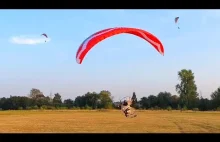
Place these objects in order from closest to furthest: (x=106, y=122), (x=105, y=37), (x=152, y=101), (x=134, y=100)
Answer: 1. (x=105, y=37)
2. (x=106, y=122)
3. (x=134, y=100)
4. (x=152, y=101)

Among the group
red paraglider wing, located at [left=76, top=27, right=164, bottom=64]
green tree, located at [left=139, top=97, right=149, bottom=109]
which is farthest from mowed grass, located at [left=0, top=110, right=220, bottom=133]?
red paraglider wing, located at [left=76, top=27, right=164, bottom=64]

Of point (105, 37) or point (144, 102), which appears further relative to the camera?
point (144, 102)

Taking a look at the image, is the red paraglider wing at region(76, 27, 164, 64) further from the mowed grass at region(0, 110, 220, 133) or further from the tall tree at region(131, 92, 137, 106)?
the mowed grass at region(0, 110, 220, 133)

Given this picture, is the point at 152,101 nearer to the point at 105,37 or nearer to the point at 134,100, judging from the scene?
the point at 134,100

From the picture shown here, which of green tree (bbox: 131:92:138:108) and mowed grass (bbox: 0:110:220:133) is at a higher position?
green tree (bbox: 131:92:138:108)

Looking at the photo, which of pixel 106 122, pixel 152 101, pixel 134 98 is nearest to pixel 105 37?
pixel 134 98

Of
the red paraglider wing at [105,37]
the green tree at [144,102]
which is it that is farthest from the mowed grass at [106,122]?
the red paraglider wing at [105,37]
